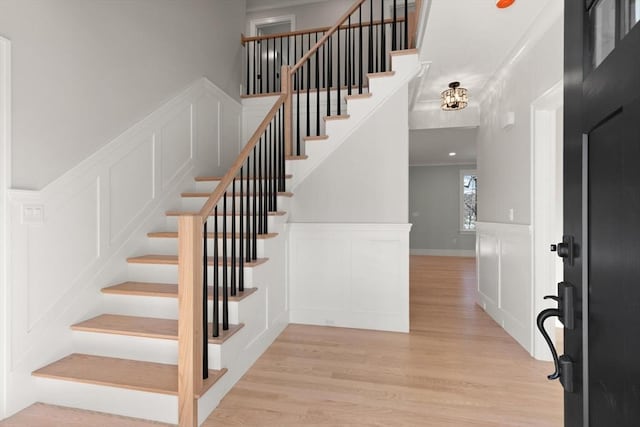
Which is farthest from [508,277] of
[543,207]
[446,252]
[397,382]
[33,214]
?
[446,252]

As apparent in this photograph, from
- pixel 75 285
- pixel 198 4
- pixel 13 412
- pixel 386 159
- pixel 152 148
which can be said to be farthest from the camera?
pixel 198 4

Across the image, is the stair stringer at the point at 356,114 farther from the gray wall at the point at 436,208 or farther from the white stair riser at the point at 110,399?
the gray wall at the point at 436,208

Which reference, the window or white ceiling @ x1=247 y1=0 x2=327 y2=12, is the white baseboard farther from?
white ceiling @ x1=247 y1=0 x2=327 y2=12

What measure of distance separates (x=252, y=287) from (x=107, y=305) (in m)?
1.07

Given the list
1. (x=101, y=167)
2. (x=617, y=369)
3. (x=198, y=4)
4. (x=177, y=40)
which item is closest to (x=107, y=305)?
(x=101, y=167)

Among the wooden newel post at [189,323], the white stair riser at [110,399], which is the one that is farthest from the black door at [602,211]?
the white stair riser at [110,399]

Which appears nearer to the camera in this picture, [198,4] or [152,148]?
[152,148]

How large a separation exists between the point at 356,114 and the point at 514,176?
1594 mm

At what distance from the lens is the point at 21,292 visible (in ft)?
6.20

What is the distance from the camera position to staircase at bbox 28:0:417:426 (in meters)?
1.79

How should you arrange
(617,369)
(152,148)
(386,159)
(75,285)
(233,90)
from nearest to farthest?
1. (617,369)
2. (75,285)
3. (152,148)
4. (386,159)
5. (233,90)

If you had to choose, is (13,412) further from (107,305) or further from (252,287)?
(252,287)

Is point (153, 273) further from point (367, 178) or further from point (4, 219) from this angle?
point (367, 178)

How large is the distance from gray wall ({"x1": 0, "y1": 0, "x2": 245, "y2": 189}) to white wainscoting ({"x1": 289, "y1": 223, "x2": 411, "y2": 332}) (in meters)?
1.85
